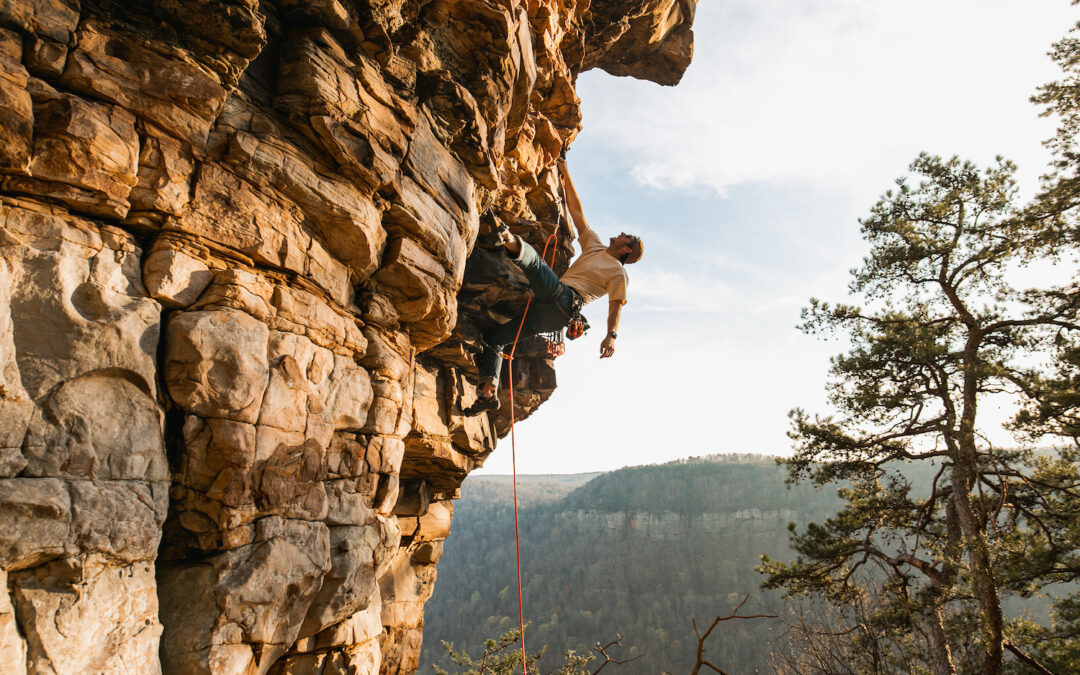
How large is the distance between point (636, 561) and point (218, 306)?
3168 inches

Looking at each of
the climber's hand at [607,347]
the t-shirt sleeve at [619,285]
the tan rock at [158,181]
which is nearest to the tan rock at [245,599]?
the tan rock at [158,181]

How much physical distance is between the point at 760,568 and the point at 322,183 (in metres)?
8.84

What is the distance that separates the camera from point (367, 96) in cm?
384

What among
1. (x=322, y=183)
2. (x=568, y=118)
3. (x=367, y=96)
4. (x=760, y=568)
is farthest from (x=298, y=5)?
(x=760, y=568)

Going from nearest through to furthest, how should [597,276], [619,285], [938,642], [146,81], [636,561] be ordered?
[146,81] < [619,285] < [597,276] < [938,642] < [636,561]

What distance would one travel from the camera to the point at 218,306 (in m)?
2.90

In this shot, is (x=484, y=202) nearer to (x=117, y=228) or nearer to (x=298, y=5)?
(x=298, y=5)

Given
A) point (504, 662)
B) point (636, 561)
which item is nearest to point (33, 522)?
point (504, 662)

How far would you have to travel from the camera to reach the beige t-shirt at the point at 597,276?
7120mm

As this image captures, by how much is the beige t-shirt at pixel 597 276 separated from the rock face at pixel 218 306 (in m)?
2.73

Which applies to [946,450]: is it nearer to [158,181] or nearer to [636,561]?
[158,181]

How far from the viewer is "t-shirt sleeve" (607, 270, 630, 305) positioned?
278 inches

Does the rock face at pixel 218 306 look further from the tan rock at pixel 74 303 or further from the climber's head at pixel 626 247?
the climber's head at pixel 626 247

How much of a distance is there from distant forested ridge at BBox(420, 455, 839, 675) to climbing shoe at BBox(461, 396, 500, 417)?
1761 inches
